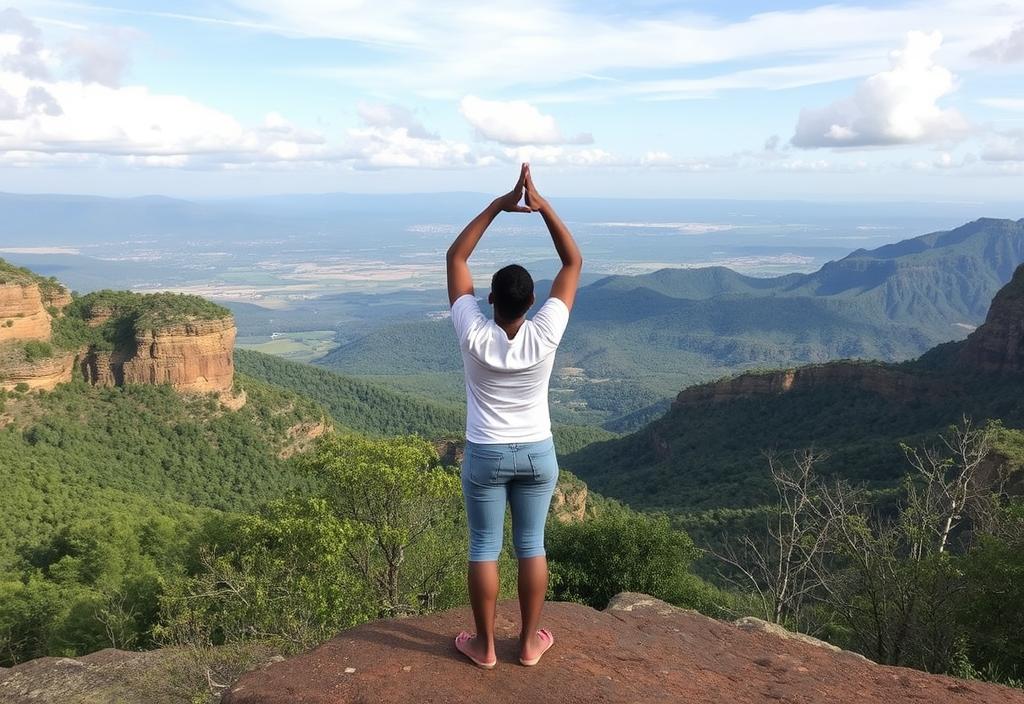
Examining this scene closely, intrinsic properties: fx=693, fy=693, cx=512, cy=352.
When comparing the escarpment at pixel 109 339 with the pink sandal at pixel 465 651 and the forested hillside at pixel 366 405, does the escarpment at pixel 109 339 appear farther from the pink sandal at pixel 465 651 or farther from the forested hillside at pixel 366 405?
the pink sandal at pixel 465 651

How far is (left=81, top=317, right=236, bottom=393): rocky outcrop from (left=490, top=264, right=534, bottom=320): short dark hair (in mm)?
43220

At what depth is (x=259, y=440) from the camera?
44.4 meters

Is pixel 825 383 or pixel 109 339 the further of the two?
pixel 825 383

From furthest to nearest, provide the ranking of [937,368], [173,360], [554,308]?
[937,368], [173,360], [554,308]

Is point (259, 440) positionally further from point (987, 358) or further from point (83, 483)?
point (987, 358)

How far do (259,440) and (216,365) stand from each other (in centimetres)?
586

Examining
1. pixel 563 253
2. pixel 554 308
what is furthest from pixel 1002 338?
pixel 554 308

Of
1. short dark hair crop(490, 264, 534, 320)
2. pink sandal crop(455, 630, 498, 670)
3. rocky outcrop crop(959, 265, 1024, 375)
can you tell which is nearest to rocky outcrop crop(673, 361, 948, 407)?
rocky outcrop crop(959, 265, 1024, 375)

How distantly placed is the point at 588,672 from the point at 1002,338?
186 feet

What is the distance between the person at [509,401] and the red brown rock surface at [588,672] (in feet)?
1.69

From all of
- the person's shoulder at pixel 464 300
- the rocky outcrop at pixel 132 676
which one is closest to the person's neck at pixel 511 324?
the person's shoulder at pixel 464 300

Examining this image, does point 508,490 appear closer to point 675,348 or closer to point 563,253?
point 563,253

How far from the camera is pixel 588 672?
6770 mm

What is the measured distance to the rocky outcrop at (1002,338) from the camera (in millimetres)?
50219
